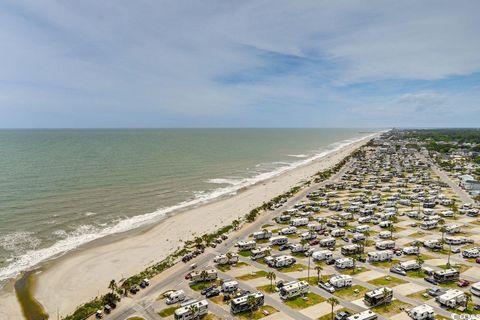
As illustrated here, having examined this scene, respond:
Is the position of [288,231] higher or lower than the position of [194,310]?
lower

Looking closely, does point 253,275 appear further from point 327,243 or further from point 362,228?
point 362,228

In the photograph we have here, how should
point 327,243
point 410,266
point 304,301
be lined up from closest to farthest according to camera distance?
1. point 304,301
2. point 410,266
3. point 327,243

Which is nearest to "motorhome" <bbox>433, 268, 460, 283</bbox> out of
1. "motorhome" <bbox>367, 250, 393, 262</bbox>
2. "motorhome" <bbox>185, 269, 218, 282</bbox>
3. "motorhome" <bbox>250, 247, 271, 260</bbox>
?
"motorhome" <bbox>367, 250, 393, 262</bbox>

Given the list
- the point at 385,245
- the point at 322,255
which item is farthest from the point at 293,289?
the point at 385,245

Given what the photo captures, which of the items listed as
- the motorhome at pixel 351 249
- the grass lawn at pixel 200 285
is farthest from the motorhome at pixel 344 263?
the grass lawn at pixel 200 285

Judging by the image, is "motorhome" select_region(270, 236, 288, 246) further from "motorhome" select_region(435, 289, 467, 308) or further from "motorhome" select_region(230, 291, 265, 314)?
"motorhome" select_region(435, 289, 467, 308)
